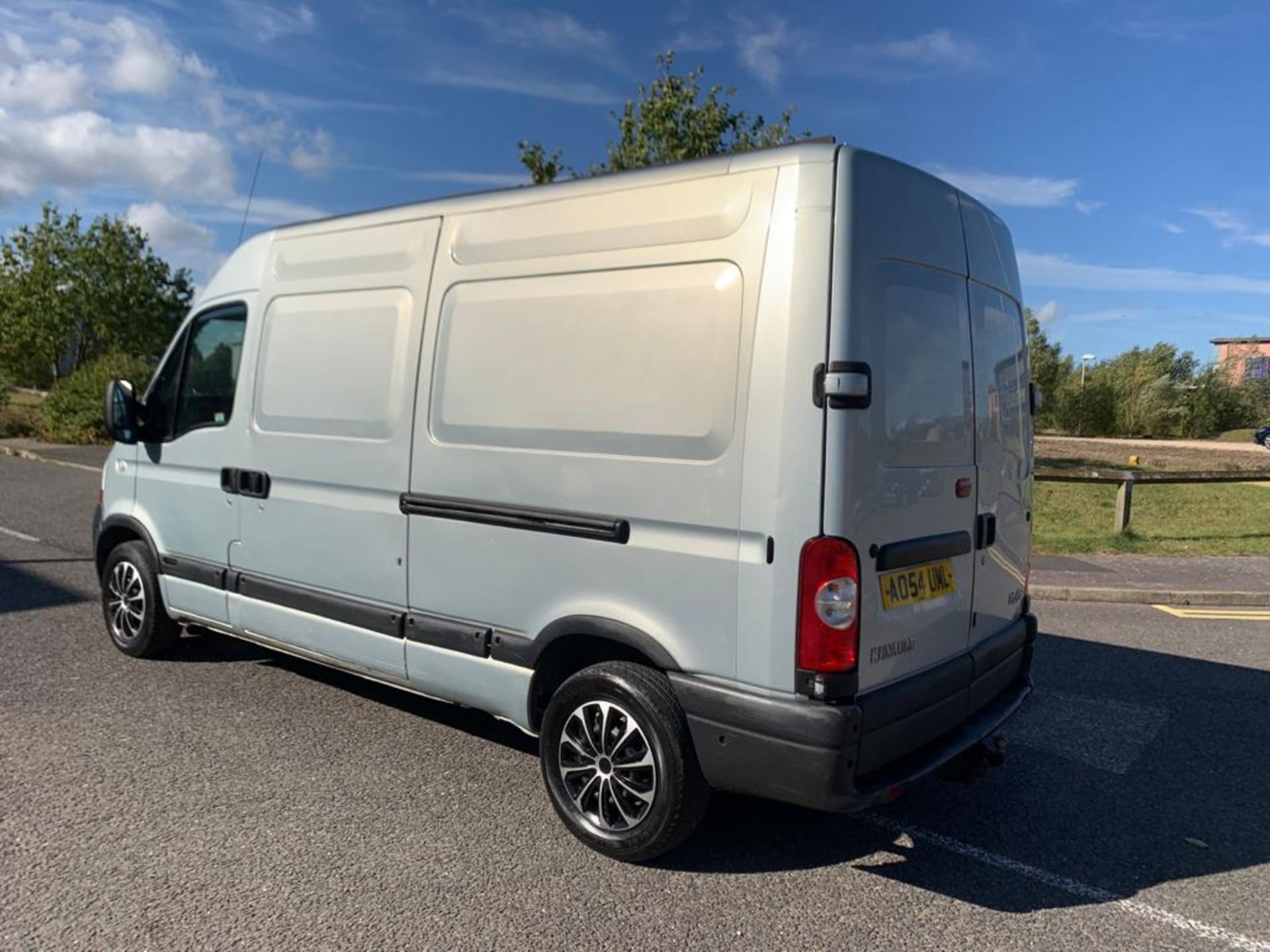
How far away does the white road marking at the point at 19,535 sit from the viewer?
9.58 meters

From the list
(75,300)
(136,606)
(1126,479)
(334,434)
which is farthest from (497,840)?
(75,300)

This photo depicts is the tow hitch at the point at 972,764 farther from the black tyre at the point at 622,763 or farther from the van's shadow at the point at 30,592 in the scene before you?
the van's shadow at the point at 30,592

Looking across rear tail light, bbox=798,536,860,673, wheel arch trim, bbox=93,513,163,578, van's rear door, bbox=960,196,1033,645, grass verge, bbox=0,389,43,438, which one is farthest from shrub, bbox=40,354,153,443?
rear tail light, bbox=798,536,860,673

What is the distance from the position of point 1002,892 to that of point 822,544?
1.45 m

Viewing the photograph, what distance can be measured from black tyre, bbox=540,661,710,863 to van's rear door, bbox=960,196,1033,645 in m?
1.35

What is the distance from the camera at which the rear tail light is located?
289 cm

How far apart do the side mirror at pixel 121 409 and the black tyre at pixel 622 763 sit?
3.37 meters

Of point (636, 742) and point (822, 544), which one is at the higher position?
point (822, 544)

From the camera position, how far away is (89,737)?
4312 millimetres

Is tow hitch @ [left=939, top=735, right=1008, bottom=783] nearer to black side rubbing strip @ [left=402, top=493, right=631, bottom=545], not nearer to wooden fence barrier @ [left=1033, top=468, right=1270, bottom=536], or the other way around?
black side rubbing strip @ [left=402, top=493, right=631, bottom=545]

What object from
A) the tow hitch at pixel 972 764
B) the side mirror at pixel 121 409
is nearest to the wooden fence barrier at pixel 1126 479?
the tow hitch at pixel 972 764

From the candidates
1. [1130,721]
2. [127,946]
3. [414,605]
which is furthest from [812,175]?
[1130,721]

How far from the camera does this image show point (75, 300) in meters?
30.6

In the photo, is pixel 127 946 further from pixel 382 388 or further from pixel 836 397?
pixel 836 397
